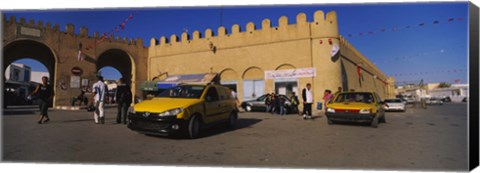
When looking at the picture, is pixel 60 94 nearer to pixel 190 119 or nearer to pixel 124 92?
pixel 124 92

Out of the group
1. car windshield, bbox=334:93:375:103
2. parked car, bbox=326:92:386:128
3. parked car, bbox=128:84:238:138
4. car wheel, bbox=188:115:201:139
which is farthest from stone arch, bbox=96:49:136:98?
parked car, bbox=326:92:386:128

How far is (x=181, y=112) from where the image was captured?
228 inches

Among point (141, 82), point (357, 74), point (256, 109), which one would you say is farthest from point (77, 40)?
point (357, 74)

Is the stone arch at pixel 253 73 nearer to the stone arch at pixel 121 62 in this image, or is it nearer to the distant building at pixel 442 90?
the distant building at pixel 442 90

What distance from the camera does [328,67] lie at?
1569 centimetres

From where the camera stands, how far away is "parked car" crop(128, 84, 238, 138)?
5738mm

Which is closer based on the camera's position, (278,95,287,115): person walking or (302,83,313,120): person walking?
(302,83,313,120): person walking

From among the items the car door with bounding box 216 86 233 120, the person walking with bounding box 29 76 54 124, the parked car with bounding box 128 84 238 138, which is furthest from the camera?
the person walking with bounding box 29 76 54 124

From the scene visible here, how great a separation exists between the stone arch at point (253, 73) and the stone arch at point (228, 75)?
85 cm

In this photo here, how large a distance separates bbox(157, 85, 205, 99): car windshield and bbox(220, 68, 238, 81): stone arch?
510 inches

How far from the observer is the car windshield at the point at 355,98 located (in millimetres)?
9219

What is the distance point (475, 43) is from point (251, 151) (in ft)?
14.2

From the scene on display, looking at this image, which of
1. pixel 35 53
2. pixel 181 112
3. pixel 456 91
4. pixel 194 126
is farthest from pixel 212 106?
pixel 35 53

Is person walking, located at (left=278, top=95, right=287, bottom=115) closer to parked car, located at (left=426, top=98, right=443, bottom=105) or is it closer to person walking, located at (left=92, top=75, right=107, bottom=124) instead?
person walking, located at (left=92, top=75, right=107, bottom=124)
